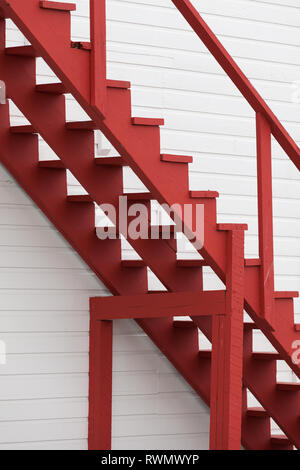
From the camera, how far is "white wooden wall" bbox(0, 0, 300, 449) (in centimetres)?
634

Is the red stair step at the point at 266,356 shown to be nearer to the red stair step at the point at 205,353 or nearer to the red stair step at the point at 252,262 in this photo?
the red stair step at the point at 205,353

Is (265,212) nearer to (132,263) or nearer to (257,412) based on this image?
(132,263)

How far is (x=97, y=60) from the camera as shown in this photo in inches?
200

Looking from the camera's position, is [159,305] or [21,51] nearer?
[21,51]

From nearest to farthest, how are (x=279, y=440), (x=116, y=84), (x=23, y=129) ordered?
(x=116, y=84) → (x=23, y=129) → (x=279, y=440)

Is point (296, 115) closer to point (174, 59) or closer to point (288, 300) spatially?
point (174, 59)

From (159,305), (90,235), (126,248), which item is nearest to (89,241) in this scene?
(90,235)

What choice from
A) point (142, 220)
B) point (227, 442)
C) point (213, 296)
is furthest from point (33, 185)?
point (227, 442)

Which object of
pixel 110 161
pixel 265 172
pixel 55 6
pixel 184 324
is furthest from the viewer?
pixel 184 324

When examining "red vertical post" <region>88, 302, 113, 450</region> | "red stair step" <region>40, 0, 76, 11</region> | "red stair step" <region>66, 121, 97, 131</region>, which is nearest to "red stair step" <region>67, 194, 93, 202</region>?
"red stair step" <region>66, 121, 97, 131</region>

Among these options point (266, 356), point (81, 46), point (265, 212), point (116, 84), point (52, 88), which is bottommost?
point (266, 356)

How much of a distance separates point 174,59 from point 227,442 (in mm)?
3120

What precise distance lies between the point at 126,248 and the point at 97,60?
198 cm

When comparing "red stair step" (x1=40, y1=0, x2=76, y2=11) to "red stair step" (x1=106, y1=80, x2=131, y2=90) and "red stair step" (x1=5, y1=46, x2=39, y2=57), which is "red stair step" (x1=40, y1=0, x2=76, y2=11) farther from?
"red stair step" (x1=5, y1=46, x2=39, y2=57)
